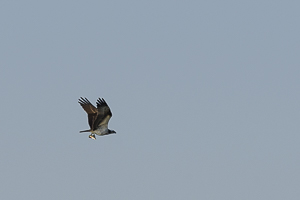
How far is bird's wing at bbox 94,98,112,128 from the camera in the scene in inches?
2694

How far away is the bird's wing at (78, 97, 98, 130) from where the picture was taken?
71812 mm

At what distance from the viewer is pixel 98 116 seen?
230ft

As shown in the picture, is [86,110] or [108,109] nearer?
[108,109]

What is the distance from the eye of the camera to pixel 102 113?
69.5 m

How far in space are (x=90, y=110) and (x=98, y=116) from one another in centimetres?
389

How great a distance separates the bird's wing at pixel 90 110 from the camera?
7181 cm

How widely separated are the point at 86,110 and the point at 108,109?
17.7ft

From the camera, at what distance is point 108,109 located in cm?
6906

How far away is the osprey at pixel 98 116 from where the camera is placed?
226 ft

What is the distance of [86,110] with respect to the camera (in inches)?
2913

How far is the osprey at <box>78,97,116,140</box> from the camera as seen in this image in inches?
2712

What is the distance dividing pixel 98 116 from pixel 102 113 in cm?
72

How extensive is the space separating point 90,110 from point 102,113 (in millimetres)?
4503

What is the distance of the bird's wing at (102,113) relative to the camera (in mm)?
68438
